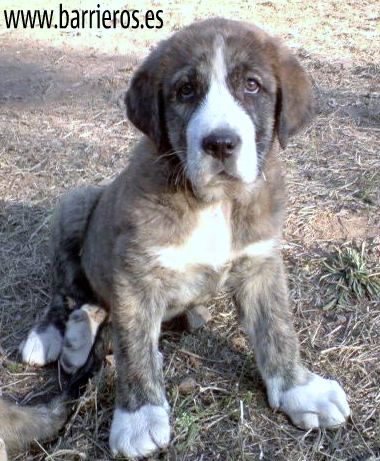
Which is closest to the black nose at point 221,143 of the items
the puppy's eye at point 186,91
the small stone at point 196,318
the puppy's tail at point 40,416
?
the puppy's eye at point 186,91

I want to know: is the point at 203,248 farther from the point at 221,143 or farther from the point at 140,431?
the point at 140,431

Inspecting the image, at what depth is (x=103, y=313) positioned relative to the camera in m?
3.95

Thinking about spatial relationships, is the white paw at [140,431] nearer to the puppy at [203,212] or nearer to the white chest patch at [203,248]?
the puppy at [203,212]

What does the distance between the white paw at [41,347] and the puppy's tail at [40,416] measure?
303mm

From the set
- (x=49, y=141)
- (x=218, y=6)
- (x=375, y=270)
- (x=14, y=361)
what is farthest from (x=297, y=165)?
(x=218, y=6)

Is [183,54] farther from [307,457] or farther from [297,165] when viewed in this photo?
[297,165]

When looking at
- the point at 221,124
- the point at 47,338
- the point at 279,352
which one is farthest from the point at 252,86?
the point at 47,338

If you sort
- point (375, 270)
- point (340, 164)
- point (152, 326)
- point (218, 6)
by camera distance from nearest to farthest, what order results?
point (152, 326) < point (375, 270) < point (340, 164) < point (218, 6)

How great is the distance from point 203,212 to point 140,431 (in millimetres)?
1001

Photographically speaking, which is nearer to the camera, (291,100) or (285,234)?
(291,100)

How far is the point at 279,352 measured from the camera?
3498 millimetres

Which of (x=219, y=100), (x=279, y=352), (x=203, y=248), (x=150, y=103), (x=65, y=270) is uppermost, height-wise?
(x=219, y=100)

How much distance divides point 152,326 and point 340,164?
2.46m

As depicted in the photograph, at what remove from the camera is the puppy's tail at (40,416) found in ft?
10.2
